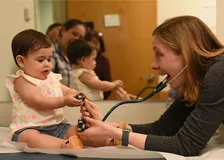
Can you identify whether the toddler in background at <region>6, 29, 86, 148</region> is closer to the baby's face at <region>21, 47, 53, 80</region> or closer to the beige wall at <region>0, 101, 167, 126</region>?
the baby's face at <region>21, 47, 53, 80</region>

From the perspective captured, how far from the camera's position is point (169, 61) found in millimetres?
1113

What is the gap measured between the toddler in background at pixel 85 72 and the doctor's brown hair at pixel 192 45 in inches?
28.9

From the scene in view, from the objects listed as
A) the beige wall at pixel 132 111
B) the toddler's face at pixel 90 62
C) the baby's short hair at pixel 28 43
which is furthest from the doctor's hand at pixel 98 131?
the toddler's face at pixel 90 62

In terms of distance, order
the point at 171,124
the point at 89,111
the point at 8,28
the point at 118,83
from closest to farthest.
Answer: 1. the point at 89,111
2. the point at 171,124
3. the point at 8,28
4. the point at 118,83

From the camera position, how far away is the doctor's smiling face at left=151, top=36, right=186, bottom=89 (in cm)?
110

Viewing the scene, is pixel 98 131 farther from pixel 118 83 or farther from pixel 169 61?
pixel 118 83

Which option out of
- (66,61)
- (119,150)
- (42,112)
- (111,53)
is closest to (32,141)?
(42,112)

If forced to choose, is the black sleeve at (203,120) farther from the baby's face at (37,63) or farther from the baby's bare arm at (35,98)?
the baby's face at (37,63)

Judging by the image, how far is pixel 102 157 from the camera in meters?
1.00

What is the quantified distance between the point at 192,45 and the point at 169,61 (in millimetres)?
100

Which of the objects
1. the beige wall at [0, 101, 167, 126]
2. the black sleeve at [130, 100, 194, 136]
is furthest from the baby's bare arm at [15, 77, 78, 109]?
the beige wall at [0, 101, 167, 126]

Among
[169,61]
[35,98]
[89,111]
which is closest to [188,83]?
[169,61]

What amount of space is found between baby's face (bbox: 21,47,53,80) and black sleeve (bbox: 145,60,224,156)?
1.84 feet

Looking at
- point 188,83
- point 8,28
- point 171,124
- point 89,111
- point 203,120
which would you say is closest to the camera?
point 203,120
